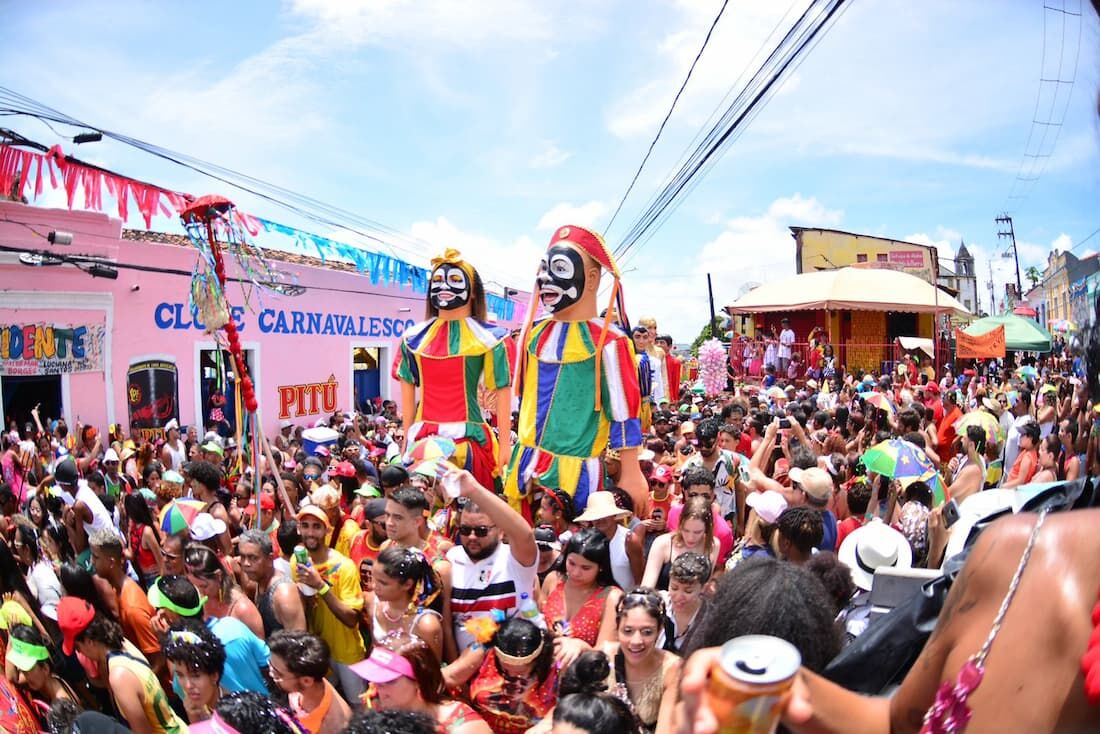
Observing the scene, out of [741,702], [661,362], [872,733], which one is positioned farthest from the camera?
[661,362]

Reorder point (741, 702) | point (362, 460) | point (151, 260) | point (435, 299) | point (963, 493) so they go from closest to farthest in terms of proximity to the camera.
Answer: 1. point (741, 702)
2. point (963, 493)
3. point (435, 299)
4. point (362, 460)
5. point (151, 260)

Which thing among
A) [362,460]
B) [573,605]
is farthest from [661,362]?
[573,605]

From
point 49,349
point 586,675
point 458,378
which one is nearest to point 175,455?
point 49,349

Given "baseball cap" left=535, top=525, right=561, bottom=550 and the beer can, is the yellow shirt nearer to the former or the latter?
"baseball cap" left=535, top=525, right=561, bottom=550

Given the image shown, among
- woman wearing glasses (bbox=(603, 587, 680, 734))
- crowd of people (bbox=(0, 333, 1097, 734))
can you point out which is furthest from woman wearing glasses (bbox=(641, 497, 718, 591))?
woman wearing glasses (bbox=(603, 587, 680, 734))

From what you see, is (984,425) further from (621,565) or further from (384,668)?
(384,668)

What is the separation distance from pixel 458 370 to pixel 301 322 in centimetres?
1231

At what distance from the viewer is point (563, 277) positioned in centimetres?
530

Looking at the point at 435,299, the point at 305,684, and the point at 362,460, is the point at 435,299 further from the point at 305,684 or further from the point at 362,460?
the point at 305,684

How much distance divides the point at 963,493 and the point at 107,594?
4882 millimetres

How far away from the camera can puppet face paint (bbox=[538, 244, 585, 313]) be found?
5.29 meters

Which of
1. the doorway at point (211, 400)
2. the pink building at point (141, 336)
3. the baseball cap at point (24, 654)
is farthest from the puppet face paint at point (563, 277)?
the doorway at point (211, 400)

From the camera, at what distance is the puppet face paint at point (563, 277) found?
5293mm

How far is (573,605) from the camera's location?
11.8ft
